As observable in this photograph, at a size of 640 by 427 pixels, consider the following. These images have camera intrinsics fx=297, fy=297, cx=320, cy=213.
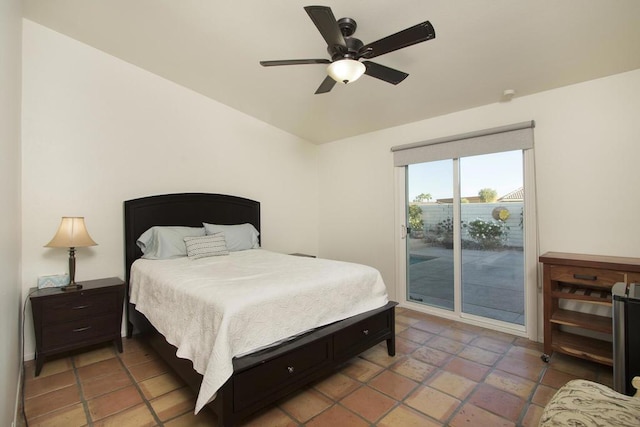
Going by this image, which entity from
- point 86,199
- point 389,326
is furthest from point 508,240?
point 86,199

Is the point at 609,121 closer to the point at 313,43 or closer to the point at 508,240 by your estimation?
the point at 508,240

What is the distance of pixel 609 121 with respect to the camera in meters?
2.58

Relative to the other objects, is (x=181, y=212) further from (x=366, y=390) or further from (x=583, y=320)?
(x=583, y=320)

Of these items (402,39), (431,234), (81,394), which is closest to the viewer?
(402,39)

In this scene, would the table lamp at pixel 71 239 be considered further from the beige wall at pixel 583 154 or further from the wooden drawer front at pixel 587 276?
the wooden drawer front at pixel 587 276

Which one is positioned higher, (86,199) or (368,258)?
(86,199)

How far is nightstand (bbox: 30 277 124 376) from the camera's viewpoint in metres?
2.35

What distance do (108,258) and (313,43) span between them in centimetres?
289

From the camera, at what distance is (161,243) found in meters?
3.05

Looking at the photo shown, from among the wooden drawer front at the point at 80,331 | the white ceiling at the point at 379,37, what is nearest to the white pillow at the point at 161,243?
the wooden drawer front at the point at 80,331

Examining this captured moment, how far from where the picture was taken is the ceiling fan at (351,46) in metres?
1.65

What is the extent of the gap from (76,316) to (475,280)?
4.02m

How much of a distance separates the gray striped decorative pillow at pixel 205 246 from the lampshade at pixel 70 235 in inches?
32.6

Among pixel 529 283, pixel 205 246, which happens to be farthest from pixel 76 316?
pixel 529 283
